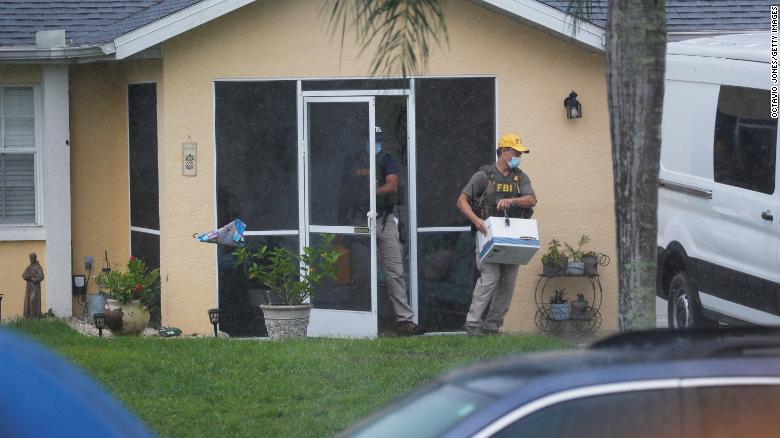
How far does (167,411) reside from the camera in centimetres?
743

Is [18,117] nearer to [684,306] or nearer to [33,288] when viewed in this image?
[33,288]

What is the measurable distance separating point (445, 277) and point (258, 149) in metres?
2.32

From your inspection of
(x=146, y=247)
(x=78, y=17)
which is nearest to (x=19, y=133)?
(x=78, y=17)

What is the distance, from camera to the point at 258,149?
12.0 m

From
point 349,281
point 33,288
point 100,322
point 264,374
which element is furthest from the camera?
point 33,288

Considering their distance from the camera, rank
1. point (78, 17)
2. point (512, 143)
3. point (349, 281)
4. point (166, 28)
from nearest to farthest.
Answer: point (512, 143), point (166, 28), point (349, 281), point (78, 17)

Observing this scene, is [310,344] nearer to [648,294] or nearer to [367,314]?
[367,314]

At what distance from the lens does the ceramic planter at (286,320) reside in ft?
35.3

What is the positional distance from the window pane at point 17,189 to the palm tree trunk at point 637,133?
912cm

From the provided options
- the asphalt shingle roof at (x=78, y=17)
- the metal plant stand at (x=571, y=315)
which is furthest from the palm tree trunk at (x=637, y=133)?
the asphalt shingle roof at (x=78, y=17)

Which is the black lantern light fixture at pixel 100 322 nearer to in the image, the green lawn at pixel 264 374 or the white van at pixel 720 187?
the green lawn at pixel 264 374

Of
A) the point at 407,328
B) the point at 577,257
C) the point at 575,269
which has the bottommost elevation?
the point at 407,328

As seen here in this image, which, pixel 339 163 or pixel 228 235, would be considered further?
A: pixel 339 163

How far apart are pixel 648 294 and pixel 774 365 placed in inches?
69.9
